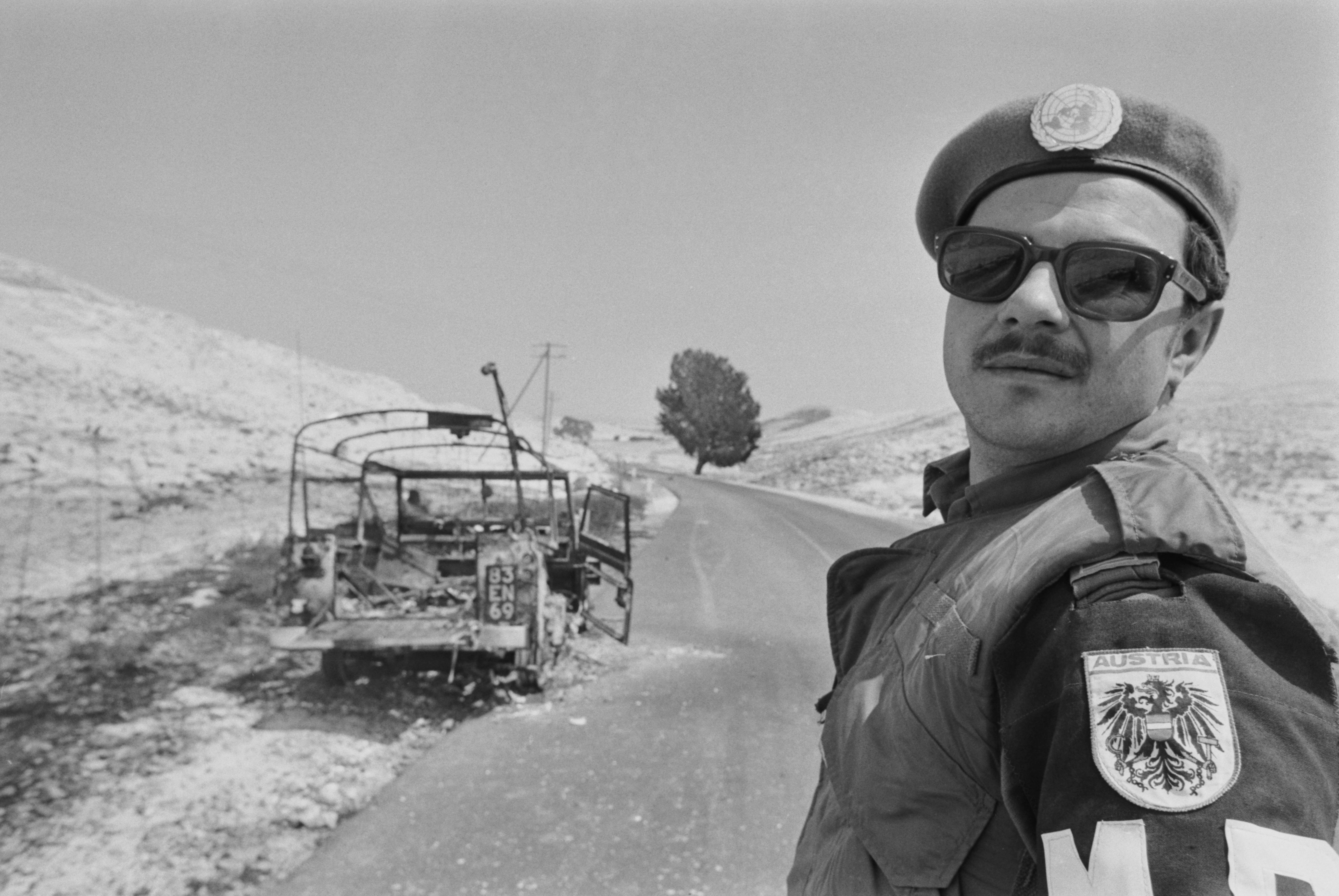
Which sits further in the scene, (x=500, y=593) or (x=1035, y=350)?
(x=500, y=593)

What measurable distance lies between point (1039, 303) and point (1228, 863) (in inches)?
29.2

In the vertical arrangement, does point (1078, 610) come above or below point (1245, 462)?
above

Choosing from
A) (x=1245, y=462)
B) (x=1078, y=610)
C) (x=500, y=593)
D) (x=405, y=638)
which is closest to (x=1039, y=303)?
(x=1078, y=610)

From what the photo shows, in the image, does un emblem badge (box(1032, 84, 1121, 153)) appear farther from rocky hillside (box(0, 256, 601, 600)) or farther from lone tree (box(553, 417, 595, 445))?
lone tree (box(553, 417, 595, 445))

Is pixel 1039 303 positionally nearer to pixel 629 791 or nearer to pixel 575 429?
pixel 629 791

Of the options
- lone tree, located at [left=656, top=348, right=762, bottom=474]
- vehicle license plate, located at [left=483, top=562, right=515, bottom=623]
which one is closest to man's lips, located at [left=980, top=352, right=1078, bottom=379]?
vehicle license plate, located at [left=483, top=562, right=515, bottom=623]

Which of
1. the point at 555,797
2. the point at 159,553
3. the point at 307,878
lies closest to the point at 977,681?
the point at 307,878

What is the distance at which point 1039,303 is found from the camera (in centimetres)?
114

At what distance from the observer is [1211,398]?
4772 cm

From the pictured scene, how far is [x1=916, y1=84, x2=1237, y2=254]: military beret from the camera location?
118 cm

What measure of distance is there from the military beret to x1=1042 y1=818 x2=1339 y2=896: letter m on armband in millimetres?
924

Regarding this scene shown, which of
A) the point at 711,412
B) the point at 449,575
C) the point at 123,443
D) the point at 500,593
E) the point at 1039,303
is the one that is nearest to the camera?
the point at 1039,303

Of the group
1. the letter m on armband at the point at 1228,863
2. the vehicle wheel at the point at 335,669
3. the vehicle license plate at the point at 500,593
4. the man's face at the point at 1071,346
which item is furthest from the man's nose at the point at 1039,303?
the vehicle wheel at the point at 335,669

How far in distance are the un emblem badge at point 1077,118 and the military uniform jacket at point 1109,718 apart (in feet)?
1.57
